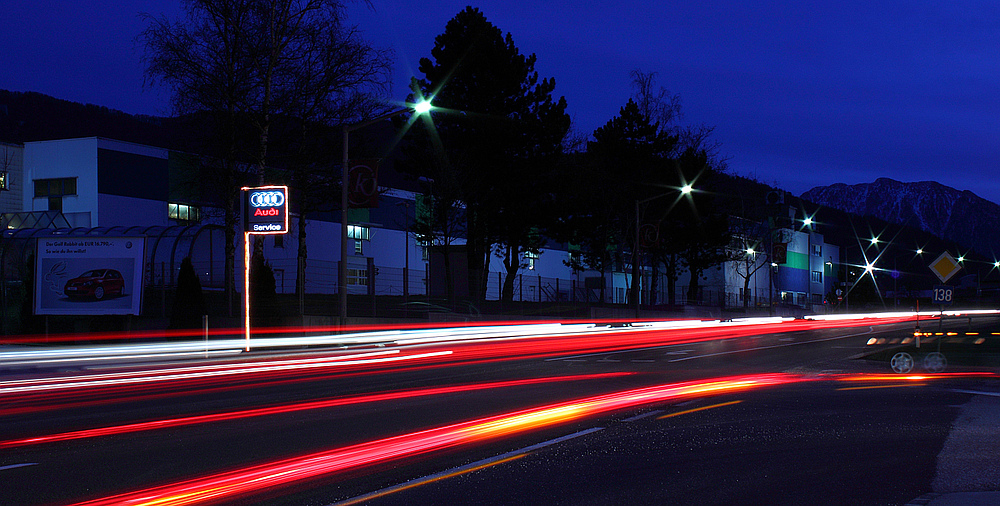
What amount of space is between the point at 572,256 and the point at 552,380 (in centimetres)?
4672

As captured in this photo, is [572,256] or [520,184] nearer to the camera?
[520,184]

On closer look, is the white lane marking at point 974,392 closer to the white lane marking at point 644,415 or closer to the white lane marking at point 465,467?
the white lane marking at point 644,415

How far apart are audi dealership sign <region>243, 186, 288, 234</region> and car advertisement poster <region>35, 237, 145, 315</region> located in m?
4.61

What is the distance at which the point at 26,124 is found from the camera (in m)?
87.8

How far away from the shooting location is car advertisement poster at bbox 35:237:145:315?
26781 millimetres

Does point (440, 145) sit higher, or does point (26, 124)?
point (26, 124)

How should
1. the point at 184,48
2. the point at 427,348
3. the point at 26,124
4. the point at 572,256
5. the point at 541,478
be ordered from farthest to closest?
the point at 26,124, the point at 572,256, the point at 184,48, the point at 427,348, the point at 541,478

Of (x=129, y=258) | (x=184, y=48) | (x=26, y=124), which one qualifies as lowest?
(x=129, y=258)

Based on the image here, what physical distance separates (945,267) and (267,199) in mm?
18298

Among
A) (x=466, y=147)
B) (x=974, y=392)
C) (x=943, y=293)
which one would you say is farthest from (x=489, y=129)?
(x=974, y=392)

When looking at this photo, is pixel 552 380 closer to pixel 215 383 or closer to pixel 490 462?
pixel 215 383

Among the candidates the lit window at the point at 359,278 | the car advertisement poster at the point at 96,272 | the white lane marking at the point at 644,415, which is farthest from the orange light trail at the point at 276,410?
the lit window at the point at 359,278

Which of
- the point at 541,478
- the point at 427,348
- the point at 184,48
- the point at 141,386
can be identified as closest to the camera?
the point at 541,478

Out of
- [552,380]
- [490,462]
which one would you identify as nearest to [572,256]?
[552,380]
